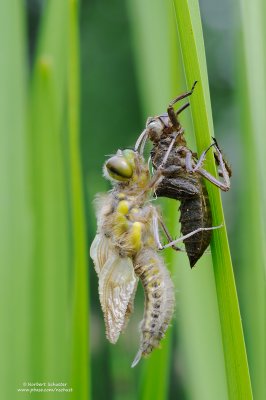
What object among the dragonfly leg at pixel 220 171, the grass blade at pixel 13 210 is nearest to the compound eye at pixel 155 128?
the dragonfly leg at pixel 220 171

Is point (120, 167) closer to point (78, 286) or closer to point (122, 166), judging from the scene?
point (122, 166)

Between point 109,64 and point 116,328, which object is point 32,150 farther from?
point 109,64

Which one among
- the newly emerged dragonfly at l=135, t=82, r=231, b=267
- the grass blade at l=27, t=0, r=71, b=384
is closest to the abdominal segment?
the newly emerged dragonfly at l=135, t=82, r=231, b=267

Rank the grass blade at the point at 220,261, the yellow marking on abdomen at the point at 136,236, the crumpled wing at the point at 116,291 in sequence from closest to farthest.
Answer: the grass blade at the point at 220,261, the crumpled wing at the point at 116,291, the yellow marking on abdomen at the point at 136,236

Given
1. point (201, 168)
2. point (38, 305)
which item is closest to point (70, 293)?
point (38, 305)

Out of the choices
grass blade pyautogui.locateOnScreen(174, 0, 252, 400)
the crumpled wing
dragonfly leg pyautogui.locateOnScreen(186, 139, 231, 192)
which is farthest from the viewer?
the crumpled wing

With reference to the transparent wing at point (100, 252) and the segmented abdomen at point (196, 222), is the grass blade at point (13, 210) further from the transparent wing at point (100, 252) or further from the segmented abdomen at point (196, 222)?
the segmented abdomen at point (196, 222)

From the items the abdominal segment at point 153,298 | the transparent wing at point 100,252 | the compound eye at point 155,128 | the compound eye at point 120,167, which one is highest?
the compound eye at point 155,128

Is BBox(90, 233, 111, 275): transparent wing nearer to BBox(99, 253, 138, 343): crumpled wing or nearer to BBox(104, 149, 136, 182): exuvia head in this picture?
BBox(99, 253, 138, 343): crumpled wing
